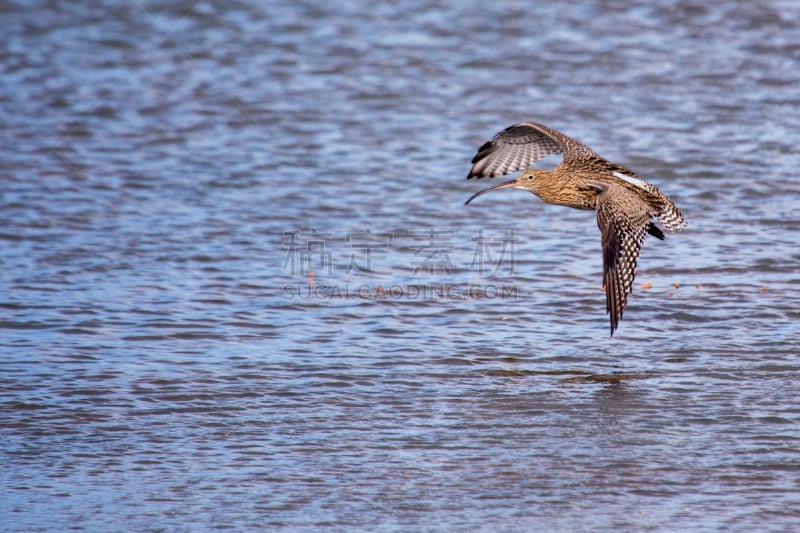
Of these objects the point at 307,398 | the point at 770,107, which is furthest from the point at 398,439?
the point at 770,107

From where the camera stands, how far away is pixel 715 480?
195 inches

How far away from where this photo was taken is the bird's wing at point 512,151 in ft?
27.3

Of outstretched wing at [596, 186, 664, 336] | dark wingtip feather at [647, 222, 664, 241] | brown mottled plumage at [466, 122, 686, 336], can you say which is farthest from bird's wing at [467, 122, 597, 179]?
outstretched wing at [596, 186, 664, 336]

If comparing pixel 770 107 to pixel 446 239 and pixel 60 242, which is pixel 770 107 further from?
pixel 60 242

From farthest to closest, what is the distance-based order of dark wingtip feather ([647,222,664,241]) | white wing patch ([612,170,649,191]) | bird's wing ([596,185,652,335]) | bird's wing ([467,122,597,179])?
bird's wing ([467,122,597,179]), white wing patch ([612,170,649,191]), dark wingtip feather ([647,222,664,241]), bird's wing ([596,185,652,335])

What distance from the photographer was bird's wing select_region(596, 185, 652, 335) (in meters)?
6.28

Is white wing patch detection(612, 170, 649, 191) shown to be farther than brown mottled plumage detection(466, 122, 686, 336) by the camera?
Yes

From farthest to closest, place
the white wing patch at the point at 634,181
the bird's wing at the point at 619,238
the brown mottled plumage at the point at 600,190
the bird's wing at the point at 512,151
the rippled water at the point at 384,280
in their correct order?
the bird's wing at the point at 512,151 < the white wing patch at the point at 634,181 < the brown mottled plumage at the point at 600,190 < the bird's wing at the point at 619,238 < the rippled water at the point at 384,280

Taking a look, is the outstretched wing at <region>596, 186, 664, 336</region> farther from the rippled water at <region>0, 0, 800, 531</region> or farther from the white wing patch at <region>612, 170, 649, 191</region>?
the rippled water at <region>0, 0, 800, 531</region>

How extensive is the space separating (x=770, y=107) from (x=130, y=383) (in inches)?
293

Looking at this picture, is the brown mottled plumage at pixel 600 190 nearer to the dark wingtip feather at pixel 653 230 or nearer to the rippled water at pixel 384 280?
the dark wingtip feather at pixel 653 230

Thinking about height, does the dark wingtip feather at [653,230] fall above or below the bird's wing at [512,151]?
below

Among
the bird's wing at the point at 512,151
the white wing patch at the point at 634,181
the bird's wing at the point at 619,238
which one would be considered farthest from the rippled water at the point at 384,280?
the white wing patch at the point at 634,181

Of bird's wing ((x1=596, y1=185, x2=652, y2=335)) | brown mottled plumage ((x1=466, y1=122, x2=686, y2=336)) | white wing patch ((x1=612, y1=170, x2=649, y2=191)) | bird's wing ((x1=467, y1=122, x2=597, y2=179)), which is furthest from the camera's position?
bird's wing ((x1=467, y1=122, x2=597, y2=179))
